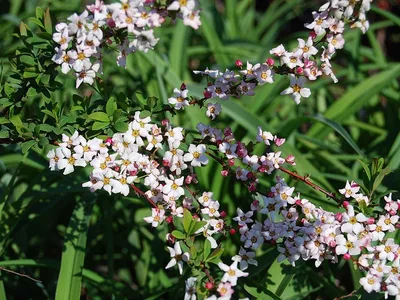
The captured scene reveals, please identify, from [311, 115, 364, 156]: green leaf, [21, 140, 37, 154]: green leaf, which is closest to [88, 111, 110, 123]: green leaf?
[21, 140, 37, 154]: green leaf

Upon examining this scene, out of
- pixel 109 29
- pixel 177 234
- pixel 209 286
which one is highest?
pixel 109 29

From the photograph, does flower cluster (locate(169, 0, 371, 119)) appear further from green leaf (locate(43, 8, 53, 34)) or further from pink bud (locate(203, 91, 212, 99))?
green leaf (locate(43, 8, 53, 34))

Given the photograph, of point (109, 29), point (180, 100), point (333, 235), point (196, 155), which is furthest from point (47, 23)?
point (333, 235)

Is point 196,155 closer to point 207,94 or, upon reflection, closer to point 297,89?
point 207,94

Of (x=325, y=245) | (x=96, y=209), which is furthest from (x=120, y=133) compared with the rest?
(x=96, y=209)

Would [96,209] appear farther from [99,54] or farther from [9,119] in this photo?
[99,54]

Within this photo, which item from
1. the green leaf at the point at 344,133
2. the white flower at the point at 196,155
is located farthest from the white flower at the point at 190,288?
the green leaf at the point at 344,133
